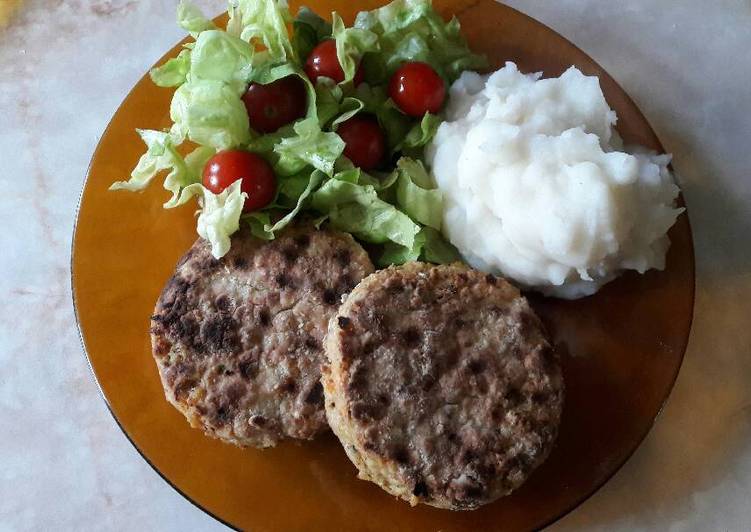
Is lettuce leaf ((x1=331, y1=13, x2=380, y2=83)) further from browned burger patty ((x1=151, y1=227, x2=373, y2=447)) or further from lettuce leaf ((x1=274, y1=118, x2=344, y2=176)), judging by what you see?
browned burger patty ((x1=151, y1=227, x2=373, y2=447))

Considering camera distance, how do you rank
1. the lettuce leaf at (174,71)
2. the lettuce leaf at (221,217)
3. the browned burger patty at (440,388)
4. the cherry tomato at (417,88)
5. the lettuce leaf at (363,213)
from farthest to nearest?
the lettuce leaf at (174,71) → the cherry tomato at (417,88) → the lettuce leaf at (363,213) → the lettuce leaf at (221,217) → the browned burger patty at (440,388)

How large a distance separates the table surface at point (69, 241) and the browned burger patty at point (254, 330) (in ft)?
2.52

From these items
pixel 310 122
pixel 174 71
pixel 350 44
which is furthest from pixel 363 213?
pixel 174 71

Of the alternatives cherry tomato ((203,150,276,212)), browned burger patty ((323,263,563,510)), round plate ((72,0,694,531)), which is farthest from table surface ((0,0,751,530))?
cherry tomato ((203,150,276,212))

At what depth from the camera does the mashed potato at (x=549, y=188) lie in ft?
8.38

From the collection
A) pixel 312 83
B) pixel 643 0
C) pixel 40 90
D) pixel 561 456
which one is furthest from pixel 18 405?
pixel 643 0

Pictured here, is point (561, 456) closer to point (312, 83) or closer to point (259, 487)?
point (259, 487)

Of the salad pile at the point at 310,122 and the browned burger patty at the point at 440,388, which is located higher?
the salad pile at the point at 310,122

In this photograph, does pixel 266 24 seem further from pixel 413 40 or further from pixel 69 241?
pixel 69 241

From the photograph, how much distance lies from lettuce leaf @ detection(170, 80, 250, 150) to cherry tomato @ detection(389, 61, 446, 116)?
0.61 meters

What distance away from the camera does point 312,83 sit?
2.95 meters

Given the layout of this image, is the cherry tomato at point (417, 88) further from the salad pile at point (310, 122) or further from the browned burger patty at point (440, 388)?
the browned burger patty at point (440, 388)

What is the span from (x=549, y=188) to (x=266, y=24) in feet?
4.28

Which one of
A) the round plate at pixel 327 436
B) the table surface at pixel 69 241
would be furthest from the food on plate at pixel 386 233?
the table surface at pixel 69 241
